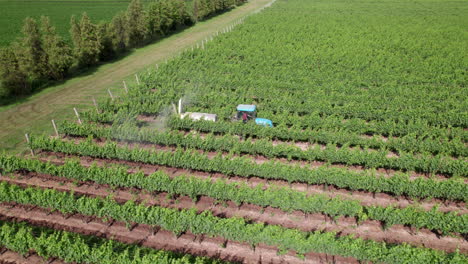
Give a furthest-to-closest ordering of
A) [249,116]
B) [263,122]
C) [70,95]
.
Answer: [70,95]
[249,116]
[263,122]

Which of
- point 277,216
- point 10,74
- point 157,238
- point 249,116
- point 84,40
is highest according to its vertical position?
point 84,40

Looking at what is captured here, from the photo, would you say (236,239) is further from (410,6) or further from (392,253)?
(410,6)

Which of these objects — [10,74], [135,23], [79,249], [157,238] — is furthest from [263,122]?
[135,23]

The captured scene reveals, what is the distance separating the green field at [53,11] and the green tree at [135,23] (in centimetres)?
1174

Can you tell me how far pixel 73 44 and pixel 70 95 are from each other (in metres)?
15.0

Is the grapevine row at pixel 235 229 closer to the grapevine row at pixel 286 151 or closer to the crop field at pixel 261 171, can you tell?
the crop field at pixel 261 171

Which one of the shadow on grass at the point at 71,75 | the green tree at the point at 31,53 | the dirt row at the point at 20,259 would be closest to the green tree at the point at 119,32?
the shadow on grass at the point at 71,75

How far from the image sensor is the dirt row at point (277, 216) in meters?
12.8

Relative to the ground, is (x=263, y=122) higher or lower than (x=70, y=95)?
lower

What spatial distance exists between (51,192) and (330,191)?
48.6ft

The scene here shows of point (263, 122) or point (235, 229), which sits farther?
point (263, 122)

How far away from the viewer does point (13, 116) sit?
965 inches

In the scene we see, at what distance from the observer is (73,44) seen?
3944 cm

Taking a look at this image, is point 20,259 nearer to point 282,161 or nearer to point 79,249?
point 79,249
